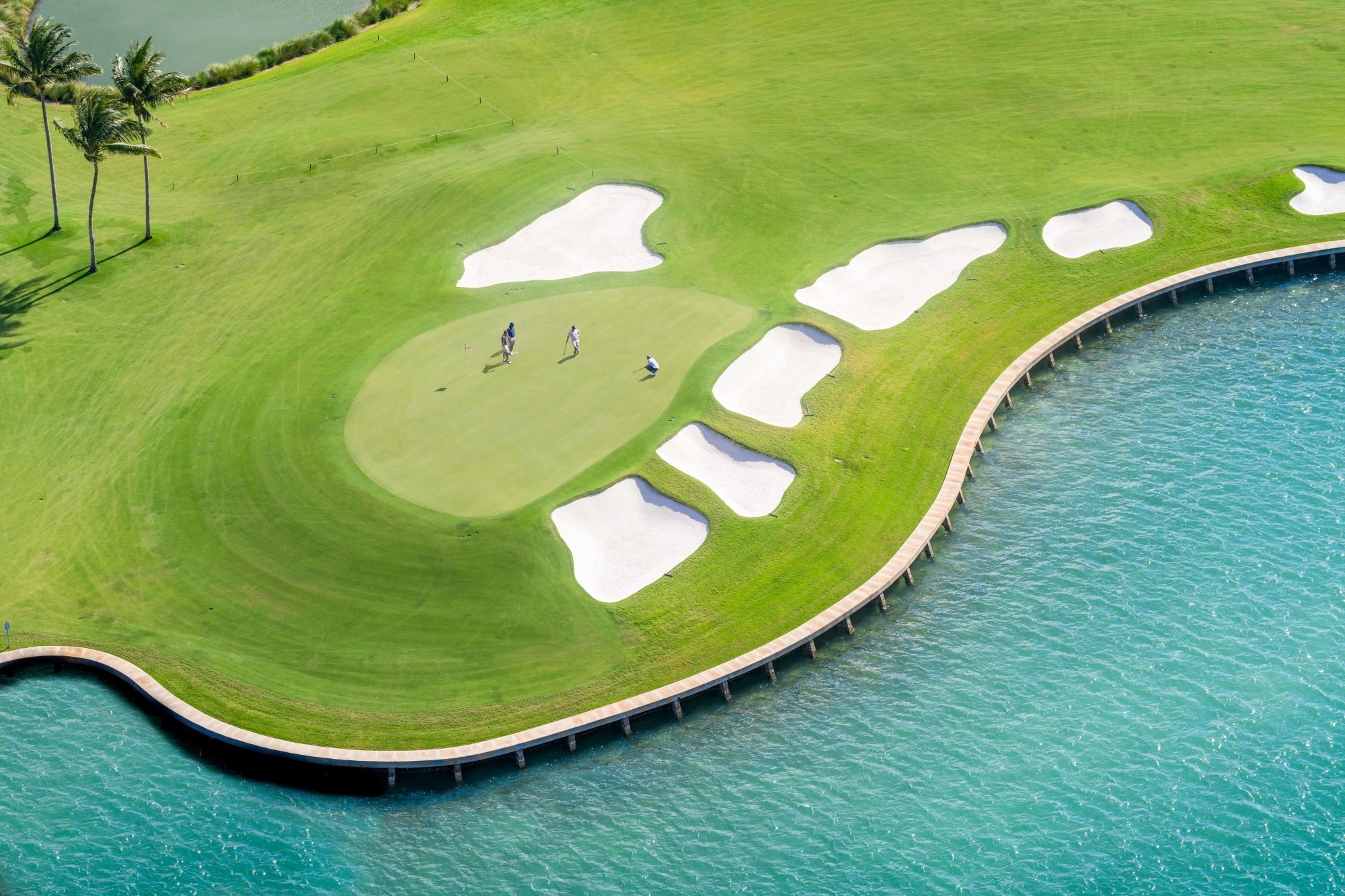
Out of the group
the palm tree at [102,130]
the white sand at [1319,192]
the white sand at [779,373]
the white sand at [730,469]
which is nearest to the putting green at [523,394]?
the white sand at [779,373]

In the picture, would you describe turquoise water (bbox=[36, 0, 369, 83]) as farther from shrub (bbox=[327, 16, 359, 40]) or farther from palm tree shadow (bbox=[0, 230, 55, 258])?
palm tree shadow (bbox=[0, 230, 55, 258])

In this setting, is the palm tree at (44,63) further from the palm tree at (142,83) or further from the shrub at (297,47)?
the shrub at (297,47)

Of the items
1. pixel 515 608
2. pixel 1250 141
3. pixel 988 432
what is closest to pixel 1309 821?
pixel 988 432

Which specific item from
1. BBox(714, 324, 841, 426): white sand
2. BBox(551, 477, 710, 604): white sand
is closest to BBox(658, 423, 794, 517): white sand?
BBox(551, 477, 710, 604): white sand


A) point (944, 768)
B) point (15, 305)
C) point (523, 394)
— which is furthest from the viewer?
point (15, 305)

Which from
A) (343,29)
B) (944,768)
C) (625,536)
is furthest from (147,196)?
(944,768)

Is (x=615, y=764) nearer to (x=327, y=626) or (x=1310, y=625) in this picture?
(x=327, y=626)

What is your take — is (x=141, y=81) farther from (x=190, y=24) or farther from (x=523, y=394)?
(x=523, y=394)

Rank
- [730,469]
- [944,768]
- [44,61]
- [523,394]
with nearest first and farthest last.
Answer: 1. [944,768]
2. [730,469]
3. [523,394]
4. [44,61]
